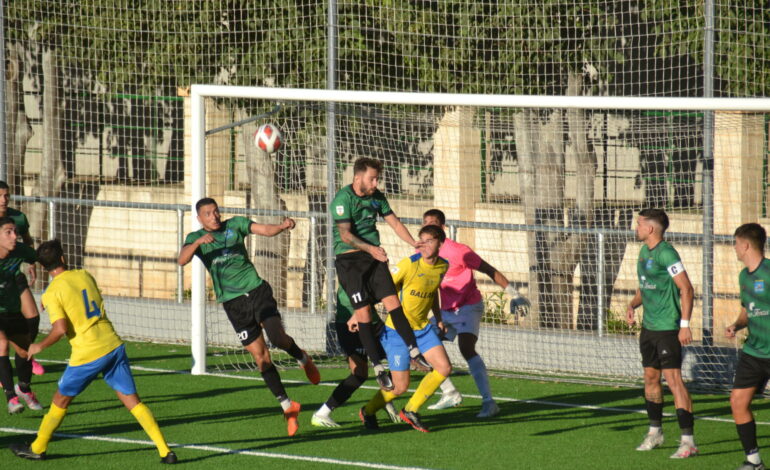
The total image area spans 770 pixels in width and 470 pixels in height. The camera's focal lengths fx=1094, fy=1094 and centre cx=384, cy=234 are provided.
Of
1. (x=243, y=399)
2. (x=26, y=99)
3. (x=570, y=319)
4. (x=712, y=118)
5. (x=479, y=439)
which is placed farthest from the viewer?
(x=26, y=99)

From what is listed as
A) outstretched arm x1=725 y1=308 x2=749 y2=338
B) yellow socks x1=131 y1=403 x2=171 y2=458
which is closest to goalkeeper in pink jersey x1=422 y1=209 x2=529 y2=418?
outstretched arm x1=725 y1=308 x2=749 y2=338

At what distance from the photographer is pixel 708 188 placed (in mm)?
12273

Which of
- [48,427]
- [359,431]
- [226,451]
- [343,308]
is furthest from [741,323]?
[48,427]

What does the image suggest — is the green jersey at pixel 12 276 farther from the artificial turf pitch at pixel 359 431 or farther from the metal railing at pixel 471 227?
the metal railing at pixel 471 227

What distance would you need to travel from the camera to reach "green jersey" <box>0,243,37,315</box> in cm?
1051

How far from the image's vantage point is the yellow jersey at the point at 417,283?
31.8 ft

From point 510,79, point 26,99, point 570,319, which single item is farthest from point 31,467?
point 26,99

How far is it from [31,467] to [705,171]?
776 centimetres

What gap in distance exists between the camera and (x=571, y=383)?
12.7 metres

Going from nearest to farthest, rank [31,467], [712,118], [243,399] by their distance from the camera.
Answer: [31,467], [243,399], [712,118]

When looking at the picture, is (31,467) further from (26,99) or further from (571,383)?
(26,99)

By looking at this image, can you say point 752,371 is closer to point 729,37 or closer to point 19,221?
point 729,37

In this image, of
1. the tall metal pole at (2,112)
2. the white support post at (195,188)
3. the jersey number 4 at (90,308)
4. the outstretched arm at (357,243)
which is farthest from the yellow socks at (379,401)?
the tall metal pole at (2,112)

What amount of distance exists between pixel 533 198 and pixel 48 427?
8482 millimetres
